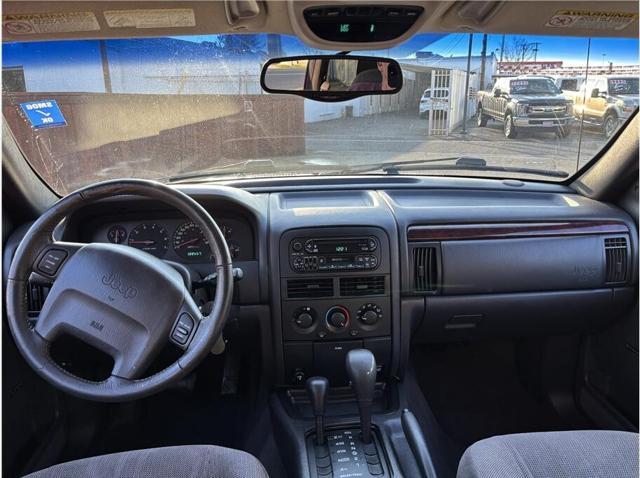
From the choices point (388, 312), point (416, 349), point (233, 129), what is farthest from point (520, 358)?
point (233, 129)

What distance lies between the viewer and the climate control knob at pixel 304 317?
8.45ft

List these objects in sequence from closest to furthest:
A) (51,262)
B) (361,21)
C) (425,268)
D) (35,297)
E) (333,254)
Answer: (51,262) < (361,21) < (35,297) < (333,254) < (425,268)

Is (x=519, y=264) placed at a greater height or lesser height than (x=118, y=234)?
lesser

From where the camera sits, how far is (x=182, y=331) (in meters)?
1.84

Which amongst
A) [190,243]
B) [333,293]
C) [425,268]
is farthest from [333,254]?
[190,243]

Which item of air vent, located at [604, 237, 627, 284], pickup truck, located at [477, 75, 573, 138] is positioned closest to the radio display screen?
pickup truck, located at [477, 75, 573, 138]

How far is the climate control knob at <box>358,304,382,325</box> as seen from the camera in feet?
8.52

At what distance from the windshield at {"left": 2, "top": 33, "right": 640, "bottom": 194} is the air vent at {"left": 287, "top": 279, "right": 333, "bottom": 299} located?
70cm

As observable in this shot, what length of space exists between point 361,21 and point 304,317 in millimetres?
1312

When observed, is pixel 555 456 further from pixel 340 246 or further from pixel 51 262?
pixel 51 262

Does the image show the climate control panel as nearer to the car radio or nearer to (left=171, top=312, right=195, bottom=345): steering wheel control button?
the car radio

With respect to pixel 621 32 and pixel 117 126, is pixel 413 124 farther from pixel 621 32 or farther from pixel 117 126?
pixel 117 126

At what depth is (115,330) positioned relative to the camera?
182 cm

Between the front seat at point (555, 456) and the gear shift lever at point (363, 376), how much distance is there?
623mm
